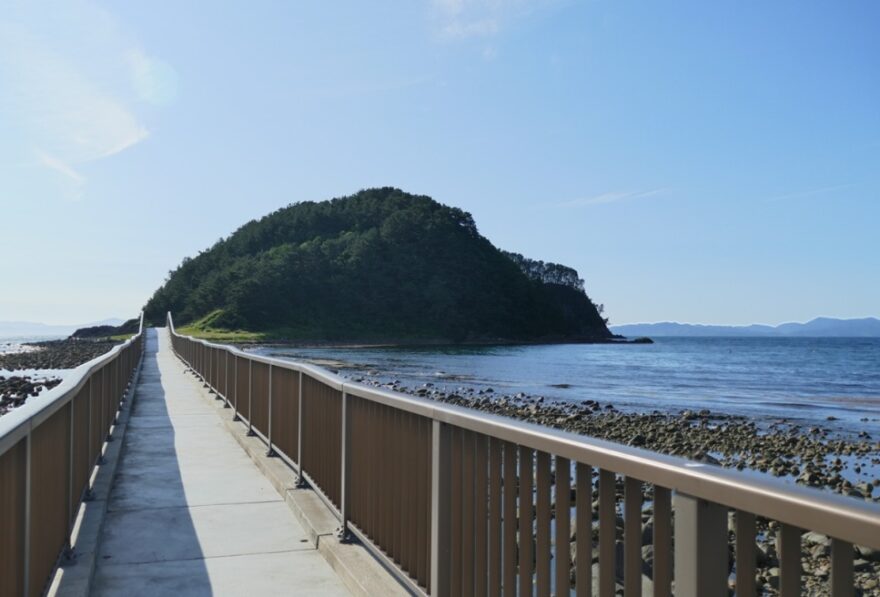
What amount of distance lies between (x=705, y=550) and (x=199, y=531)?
5.22 meters

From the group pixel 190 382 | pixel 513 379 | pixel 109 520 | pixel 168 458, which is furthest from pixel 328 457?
pixel 513 379

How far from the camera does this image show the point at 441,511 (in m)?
3.91

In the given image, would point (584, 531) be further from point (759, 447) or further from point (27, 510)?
point (759, 447)

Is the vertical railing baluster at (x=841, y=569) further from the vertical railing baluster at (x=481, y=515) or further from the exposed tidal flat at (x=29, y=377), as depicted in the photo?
the exposed tidal flat at (x=29, y=377)

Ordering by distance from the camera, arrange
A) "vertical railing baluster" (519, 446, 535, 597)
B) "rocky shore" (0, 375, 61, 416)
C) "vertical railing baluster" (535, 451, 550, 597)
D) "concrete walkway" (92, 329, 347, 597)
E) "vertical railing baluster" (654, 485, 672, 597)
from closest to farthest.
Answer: "vertical railing baluster" (654, 485, 672, 597), "vertical railing baluster" (535, 451, 550, 597), "vertical railing baluster" (519, 446, 535, 597), "concrete walkway" (92, 329, 347, 597), "rocky shore" (0, 375, 61, 416)

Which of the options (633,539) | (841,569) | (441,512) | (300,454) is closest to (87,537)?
(300,454)

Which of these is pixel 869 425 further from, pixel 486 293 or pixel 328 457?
pixel 486 293

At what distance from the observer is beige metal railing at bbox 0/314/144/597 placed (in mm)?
3439

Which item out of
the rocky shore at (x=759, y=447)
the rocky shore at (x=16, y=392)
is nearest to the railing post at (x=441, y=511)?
the rocky shore at (x=759, y=447)

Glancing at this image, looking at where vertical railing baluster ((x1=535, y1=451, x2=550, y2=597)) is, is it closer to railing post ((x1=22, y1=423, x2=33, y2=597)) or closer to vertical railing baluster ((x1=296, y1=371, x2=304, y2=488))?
railing post ((x1=22, y1=423, x2=33, y2=597))

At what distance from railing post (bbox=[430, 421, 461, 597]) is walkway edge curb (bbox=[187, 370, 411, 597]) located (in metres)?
0.66

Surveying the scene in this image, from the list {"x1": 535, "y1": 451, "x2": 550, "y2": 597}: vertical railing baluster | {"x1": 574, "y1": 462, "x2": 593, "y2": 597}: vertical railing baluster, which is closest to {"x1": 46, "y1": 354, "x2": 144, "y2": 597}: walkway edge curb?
{"x1": 535, "y1": 451, "x2": 550, "y2": 597}: vertical railing baluster

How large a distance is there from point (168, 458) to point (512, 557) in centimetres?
737

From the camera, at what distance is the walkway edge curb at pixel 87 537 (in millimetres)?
4762
